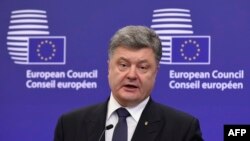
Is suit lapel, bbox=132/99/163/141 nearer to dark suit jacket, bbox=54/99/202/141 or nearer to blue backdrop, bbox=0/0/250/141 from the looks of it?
dark suit jacket, bbox=54/99/202/141

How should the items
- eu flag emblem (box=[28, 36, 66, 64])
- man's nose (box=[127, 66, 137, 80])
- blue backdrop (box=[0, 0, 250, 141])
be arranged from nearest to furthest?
man's nose (box=[127, 66, 137, 80]) < blue backdrop (box=[0, 0, 250, 141]) < eu flag emblem (box=[28, 36, 66, 64])

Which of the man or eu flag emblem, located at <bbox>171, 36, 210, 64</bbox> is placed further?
eu flag emblem, located at <bbox>171, 36, 210, 64</bbox>

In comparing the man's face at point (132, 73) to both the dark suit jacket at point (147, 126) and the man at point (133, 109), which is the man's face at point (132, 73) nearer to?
the man at point (133, 109)

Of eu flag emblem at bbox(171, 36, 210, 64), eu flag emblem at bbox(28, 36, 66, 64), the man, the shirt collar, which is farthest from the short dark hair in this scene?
eu flag emblem at bbox(28, 36, 66, 64)

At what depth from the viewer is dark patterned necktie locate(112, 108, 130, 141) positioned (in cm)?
199

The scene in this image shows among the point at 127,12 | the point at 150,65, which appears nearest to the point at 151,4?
the point at 127,12

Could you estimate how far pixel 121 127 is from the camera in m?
2.01

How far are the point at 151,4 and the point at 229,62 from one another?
739mm

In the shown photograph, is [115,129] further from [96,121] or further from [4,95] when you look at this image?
[4,95]

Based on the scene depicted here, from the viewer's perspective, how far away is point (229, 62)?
382cm

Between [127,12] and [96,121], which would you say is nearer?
[96,121]

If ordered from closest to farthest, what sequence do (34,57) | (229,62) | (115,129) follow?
1. (115,129)
2. (229,62)
3. (34,57)

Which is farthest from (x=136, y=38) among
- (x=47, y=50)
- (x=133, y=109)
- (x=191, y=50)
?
(x=47, y=50)

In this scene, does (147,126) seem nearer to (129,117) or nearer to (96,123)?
(129,117)
